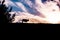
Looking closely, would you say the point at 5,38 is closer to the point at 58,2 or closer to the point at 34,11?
the point at 34,11

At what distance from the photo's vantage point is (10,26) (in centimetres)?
198

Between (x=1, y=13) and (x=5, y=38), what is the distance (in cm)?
48

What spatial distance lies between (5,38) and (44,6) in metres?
0.78

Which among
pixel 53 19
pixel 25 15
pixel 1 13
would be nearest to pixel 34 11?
pixel 25 15

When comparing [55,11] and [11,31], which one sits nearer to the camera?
[11,31]

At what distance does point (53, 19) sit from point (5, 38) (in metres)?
0.78

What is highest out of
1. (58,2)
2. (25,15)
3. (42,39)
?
(58,2)

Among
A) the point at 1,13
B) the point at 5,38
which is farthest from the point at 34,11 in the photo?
the point at 5,38

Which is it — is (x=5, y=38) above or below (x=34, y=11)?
below

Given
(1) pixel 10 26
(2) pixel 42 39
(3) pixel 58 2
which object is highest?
(3) pixel 58 2

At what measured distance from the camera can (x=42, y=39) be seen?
79.7 inches

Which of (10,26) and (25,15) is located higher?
(25,15)

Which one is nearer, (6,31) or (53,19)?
(6,31)

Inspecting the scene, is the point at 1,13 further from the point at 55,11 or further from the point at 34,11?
the point at 55,11
